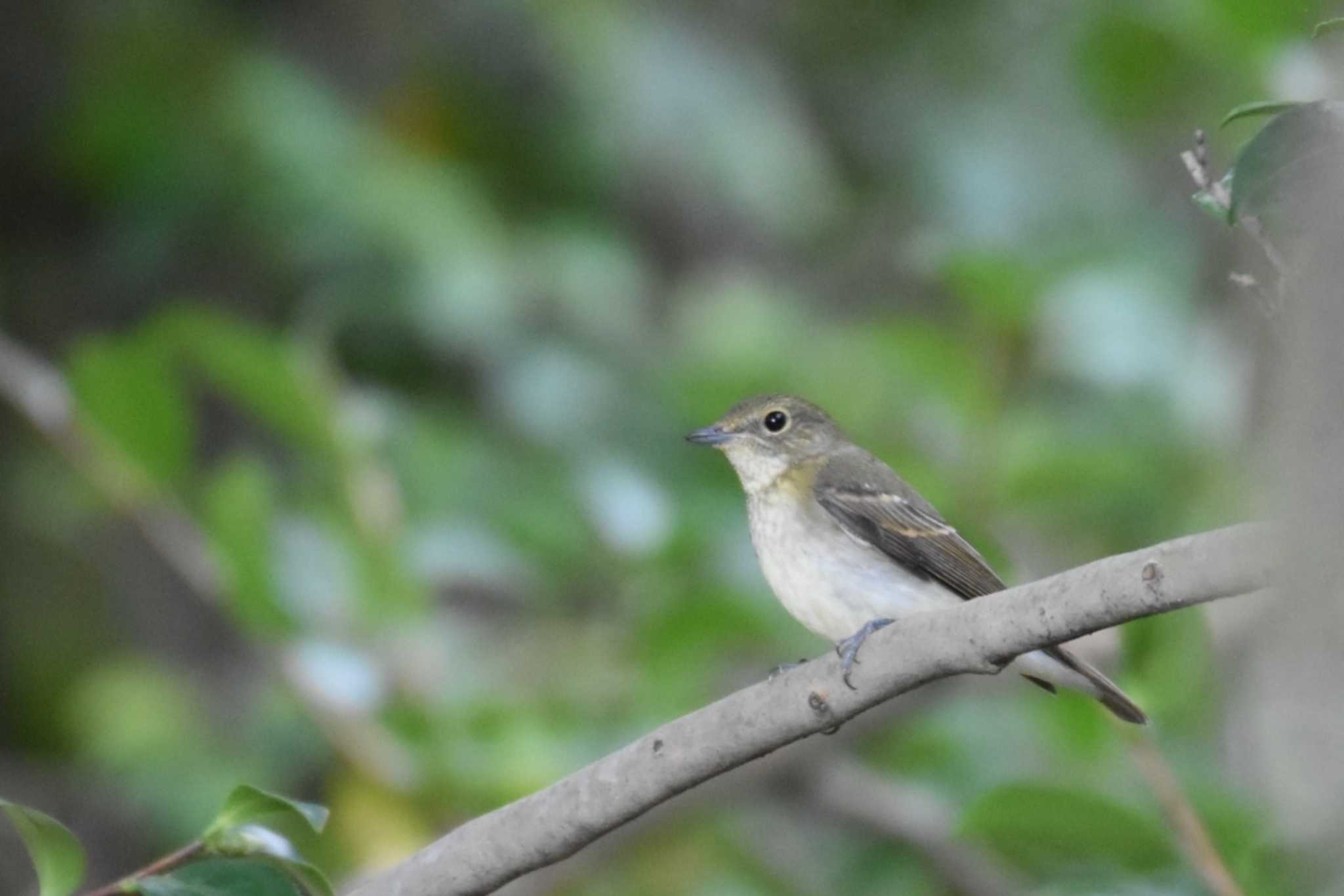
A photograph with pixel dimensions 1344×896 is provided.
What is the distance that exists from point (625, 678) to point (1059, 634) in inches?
126

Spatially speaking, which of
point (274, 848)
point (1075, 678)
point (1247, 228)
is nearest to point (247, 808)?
point (274, 848)

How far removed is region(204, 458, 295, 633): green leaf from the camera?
13.3ft

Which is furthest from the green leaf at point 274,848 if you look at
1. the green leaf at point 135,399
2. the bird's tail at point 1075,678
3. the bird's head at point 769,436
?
the bird's head at point 769,436

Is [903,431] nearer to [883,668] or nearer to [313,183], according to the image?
[313,183]

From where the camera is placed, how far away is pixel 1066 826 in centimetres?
330

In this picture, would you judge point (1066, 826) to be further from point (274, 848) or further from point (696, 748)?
point (274, 848)

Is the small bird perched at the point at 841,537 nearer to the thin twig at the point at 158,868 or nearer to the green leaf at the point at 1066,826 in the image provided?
the green leaf at the point at 1066,826

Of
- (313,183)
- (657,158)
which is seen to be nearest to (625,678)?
(313,183)

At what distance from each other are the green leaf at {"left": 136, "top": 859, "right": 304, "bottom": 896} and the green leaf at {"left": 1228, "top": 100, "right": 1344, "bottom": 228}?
54.4 inches

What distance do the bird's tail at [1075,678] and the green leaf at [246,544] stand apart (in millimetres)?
1731

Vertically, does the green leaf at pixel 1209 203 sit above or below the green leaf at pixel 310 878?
above

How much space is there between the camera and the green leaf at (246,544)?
4047 millimetres

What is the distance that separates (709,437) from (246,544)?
124cm

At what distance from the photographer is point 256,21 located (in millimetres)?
6945
